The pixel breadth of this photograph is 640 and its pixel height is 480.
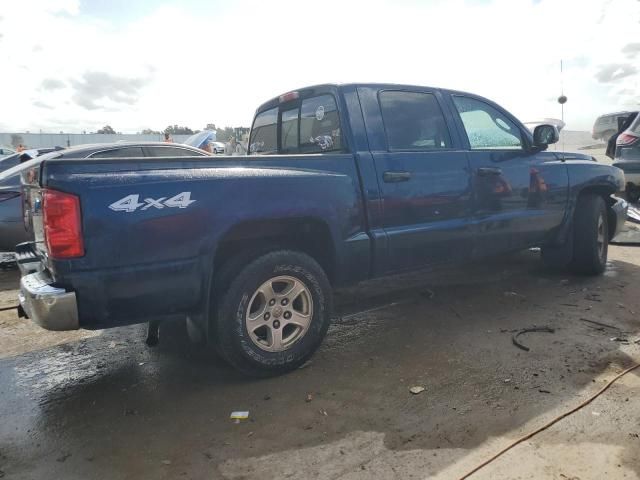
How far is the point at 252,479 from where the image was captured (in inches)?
88.2

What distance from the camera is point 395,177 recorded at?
360cm

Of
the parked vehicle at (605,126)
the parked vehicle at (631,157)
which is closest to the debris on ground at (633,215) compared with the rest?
the parked vehicle at (631,157)

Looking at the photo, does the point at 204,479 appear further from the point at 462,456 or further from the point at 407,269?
the point at 407,269

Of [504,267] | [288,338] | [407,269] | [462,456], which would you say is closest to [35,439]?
[288,338]

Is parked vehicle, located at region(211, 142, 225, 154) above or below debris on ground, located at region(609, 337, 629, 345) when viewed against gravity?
above

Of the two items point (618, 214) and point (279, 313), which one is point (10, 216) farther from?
point (618, 214)

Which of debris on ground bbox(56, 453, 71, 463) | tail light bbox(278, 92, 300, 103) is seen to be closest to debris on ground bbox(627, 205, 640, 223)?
tail light bbox(278, 92, 300, 103)

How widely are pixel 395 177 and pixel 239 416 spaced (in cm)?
193

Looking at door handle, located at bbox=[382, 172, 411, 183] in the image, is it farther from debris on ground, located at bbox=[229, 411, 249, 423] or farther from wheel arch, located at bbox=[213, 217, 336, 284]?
debris on ground, located at bbox=[229, 411, 249, 423]

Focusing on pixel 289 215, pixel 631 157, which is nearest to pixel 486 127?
pixel 289 215

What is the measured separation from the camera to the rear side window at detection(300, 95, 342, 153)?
3.70m

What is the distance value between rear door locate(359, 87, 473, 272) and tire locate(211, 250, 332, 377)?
0.66m

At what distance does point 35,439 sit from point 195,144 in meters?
11.8

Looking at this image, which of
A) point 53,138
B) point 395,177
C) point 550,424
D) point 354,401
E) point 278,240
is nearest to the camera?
point 550,424
